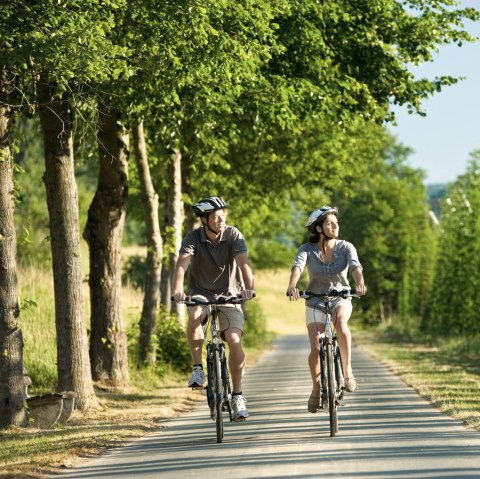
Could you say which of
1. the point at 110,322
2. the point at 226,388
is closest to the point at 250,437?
the point at 226,388

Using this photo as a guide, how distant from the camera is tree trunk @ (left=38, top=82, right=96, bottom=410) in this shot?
1695 cm

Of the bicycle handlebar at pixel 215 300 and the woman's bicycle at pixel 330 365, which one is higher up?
the bicycle handlebar at pixel 215 300

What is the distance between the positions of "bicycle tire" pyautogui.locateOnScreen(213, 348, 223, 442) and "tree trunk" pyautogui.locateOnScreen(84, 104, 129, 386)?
8.10 meters

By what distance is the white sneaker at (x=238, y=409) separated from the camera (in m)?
12.4

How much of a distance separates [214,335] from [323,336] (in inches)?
43.4

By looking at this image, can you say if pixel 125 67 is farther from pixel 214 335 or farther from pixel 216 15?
pixel 214 335

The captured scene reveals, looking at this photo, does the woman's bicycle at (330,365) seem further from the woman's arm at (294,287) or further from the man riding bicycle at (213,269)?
the man riding bicycle at (213,269)

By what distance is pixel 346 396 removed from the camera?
1812cm

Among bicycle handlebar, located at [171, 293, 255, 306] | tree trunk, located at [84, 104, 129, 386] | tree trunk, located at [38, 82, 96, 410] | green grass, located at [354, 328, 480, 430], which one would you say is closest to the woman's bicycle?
bicycle handlebar, located at [171, 293, 255, 306]

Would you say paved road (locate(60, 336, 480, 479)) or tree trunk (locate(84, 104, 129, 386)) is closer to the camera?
paved road (locate(60, 336, 480, 479))

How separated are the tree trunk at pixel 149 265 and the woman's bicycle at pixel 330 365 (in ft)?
34.8

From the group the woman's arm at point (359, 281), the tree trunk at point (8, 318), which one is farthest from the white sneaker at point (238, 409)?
the tree trunk at point (8, 318)

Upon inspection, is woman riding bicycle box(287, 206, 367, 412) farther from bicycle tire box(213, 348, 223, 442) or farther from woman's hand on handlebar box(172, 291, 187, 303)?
woman's hand on handlebar box(172, 291, 187, 303)

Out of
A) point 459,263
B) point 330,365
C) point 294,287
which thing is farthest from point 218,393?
point 459,263
